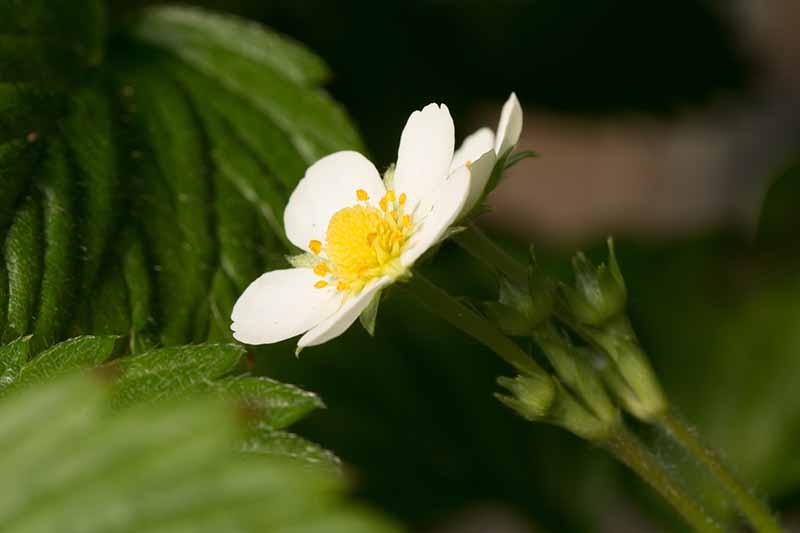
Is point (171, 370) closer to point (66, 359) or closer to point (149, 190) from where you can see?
point (66, 359)

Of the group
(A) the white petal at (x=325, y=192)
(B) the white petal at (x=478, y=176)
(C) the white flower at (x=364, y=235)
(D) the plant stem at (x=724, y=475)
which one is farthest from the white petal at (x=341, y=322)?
(D) the plant stem at (x=724, y=475)

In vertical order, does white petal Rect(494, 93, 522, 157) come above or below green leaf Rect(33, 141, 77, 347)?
above

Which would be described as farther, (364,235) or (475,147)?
(475,147)

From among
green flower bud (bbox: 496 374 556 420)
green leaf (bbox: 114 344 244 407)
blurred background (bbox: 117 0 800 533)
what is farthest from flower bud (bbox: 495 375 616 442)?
blurred background (bbox: 117 0 800 533)

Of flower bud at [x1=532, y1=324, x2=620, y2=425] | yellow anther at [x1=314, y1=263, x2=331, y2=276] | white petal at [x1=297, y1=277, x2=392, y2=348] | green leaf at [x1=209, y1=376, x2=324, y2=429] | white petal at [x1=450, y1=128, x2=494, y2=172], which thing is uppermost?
white petal at [x1=450, y1=128, x2=494, y2=172]

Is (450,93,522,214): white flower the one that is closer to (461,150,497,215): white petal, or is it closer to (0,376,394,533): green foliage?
(461,150,497,215): white petal

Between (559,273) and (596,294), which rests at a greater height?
(596,294)

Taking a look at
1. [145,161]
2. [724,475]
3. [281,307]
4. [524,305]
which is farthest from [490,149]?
[145,161]

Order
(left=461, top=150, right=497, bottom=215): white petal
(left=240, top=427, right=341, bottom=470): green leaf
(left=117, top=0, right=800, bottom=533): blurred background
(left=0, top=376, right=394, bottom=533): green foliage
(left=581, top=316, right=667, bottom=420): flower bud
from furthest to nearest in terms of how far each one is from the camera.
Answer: (left=117, top=0, right=800, bottom=533): blurred background → (left=581, top=316, right=667, bottom=420): flower bud → (left=461, top=150, right=497, bottom=215): white petal → (left=240, top=427, right=341, bottom=470): green leaf → (left=0, top=376, right=394, bottom=533): green foliage
